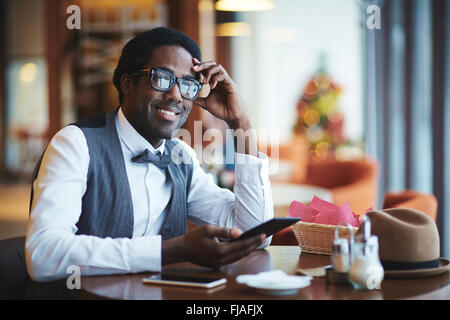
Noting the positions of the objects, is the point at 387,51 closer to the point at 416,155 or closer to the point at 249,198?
the point at 416,155

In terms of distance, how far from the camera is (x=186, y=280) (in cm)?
138

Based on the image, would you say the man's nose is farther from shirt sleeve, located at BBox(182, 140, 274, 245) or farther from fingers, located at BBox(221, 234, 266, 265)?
fingers, located at BBox(221, 234, 266, 265)

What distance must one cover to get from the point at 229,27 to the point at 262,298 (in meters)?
7.91

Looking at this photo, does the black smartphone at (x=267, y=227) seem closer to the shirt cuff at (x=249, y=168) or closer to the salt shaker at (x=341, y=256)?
the salt shaker at (x=341, y=256)

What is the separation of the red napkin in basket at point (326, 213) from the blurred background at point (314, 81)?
3.03 feet

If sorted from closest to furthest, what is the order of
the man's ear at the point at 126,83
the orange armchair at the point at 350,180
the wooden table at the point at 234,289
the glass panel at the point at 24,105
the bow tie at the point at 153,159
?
1. the wooden table at the point at 234,289
2. the bow tie at the point at 153,159
3. the man's ear at the point at 126,83
4. the orange armchair at the point at 350,180
5. the glass panel at the point at 24,105

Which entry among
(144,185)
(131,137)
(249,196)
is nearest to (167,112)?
(131,137)

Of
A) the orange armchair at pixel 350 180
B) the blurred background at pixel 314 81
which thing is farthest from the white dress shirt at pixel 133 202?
the orange armchair at pixel 350 180

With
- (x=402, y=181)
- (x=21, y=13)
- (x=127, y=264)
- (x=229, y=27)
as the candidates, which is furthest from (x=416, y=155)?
(x=21, y=13)

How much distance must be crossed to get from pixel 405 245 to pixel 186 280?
57 cm

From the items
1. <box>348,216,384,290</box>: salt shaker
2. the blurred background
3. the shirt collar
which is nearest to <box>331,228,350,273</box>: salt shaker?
Answer: <box>348,216,384,290</box>: salt shaker

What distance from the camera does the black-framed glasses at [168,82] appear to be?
1.84m

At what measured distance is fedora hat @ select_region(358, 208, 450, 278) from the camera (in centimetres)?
141

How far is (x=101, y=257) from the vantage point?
4.79 feet
